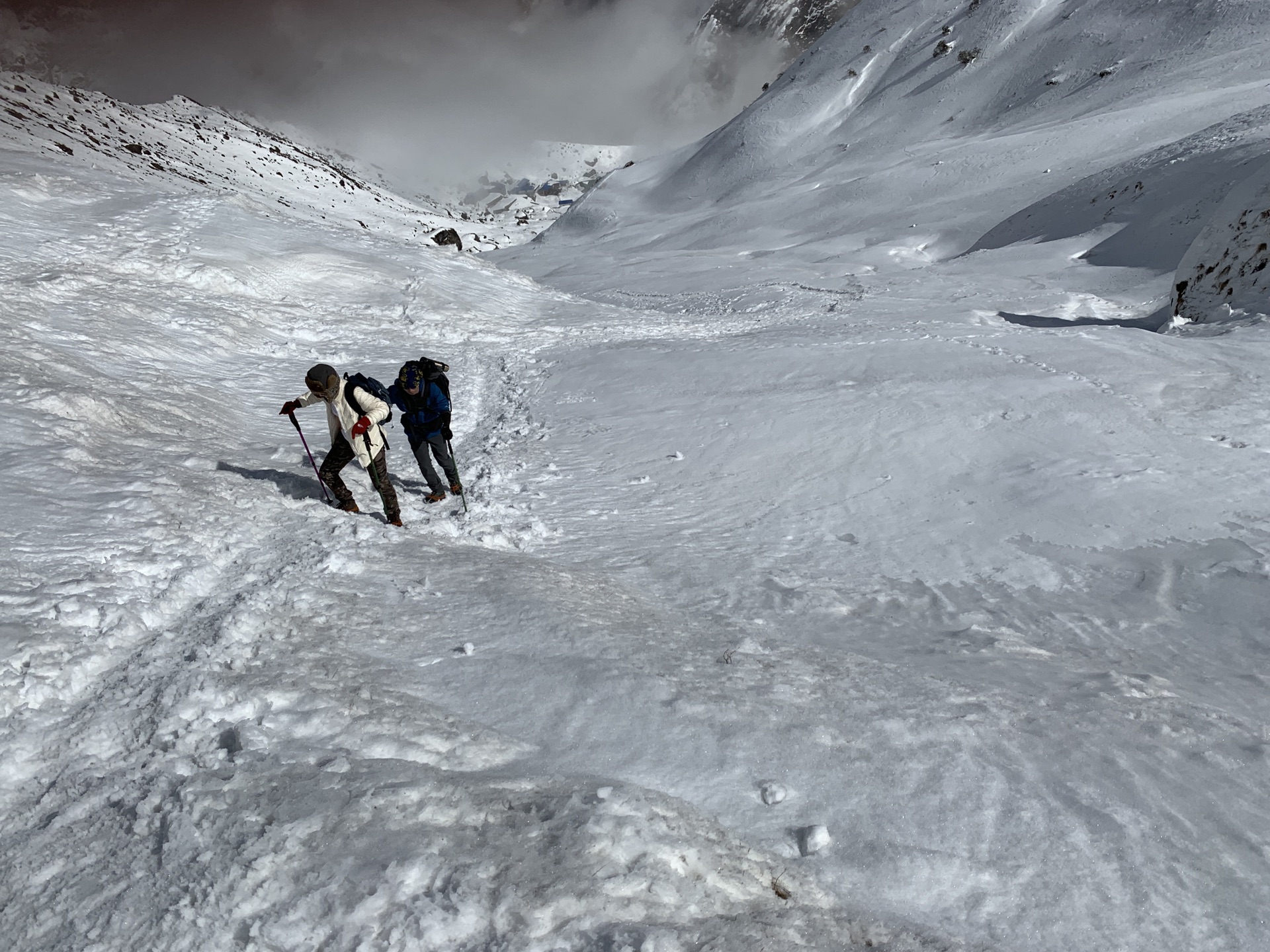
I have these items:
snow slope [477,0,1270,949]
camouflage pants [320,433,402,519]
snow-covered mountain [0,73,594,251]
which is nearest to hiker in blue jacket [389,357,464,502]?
camouflage pants [320,433,402,519]

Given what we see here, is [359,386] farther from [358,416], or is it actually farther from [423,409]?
[423,409]

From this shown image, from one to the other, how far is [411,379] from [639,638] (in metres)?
4.37

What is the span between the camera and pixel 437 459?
7980 millimetres

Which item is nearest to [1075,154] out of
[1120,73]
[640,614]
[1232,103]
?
[1232,103]

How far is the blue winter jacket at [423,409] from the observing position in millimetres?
7707

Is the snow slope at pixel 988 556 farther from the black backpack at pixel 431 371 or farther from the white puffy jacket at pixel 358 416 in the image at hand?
the white puffy jacket at pixel 358 416

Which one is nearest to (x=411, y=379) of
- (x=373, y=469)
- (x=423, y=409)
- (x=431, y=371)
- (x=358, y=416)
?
(x=431, y=371)

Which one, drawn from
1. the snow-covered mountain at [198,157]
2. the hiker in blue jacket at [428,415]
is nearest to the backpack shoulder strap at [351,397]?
the hiker in blue jacket at [428,415]

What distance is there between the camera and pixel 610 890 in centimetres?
264

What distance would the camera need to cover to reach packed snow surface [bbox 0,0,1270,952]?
108 inches

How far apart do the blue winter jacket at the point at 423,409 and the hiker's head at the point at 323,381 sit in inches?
32.3

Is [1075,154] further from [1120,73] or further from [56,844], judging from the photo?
Result: [56,844]

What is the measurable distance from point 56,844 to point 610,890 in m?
2.40

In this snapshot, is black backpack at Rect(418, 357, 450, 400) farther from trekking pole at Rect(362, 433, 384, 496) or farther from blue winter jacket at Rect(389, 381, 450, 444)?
trekking pole at Rect(362, 433, 384, 496)
